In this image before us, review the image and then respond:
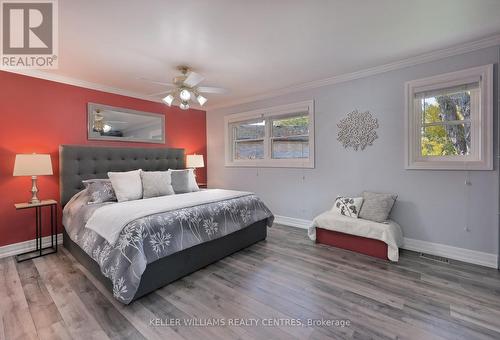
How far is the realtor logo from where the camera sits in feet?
6.48

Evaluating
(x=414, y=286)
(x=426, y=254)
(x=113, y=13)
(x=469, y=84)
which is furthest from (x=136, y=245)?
(x=469, y=84)

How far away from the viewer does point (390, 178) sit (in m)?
3.26

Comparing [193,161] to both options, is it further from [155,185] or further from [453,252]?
[453,252]

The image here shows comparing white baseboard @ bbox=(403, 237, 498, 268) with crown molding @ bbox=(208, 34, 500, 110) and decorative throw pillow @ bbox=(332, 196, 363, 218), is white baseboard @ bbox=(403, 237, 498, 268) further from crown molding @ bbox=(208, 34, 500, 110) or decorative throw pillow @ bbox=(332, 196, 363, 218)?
crown molding @ bbox=(208, 34, 500, 110)

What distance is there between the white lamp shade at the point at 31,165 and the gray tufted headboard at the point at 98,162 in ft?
1.26

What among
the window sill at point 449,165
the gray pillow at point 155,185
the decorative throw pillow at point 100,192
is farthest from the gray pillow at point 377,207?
the decorative throw pillow at point 100,192

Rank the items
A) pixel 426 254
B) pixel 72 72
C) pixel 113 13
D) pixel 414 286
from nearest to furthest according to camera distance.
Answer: pixel 113 13, pixel 414 286, pixel 426 254, pixel 72 72

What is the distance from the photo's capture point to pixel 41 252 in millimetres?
3076

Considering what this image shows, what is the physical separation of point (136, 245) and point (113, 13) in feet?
6.67

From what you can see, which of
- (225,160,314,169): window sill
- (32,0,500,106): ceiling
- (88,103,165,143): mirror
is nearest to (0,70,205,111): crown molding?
(32,0,500,106): ceiling

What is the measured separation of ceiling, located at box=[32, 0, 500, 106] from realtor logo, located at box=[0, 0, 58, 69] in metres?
0.11

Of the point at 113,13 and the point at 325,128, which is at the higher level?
the point at 113,13

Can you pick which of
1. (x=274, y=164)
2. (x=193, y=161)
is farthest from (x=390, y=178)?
(x=193, y=161)

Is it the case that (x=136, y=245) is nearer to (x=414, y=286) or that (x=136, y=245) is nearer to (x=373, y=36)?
(x=414, y=286)
